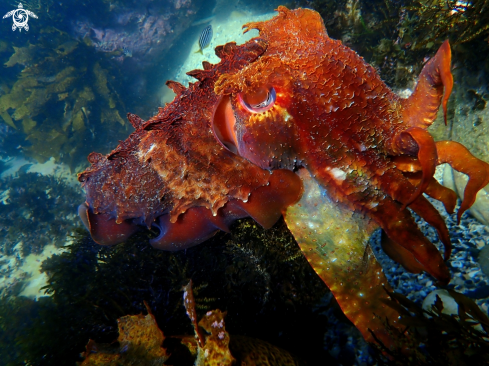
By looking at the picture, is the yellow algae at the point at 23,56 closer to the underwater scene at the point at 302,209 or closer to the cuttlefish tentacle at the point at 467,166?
the underwater scene at the point at 302,209

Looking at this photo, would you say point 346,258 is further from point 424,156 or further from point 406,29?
point 406,29

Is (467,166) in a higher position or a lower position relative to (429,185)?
higher

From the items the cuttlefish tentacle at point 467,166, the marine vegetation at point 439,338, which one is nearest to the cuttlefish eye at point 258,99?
the cuttlefish tentacle at point 467,166

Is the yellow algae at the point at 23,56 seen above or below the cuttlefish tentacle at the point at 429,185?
above

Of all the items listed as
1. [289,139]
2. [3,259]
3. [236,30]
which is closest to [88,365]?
[289,139]

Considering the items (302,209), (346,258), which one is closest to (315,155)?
(302,209)

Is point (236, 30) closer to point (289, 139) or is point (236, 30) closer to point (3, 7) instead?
point (289, 139)

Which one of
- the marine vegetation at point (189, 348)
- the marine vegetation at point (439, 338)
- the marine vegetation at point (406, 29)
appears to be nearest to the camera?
the marine vegetation at point (439, 338)

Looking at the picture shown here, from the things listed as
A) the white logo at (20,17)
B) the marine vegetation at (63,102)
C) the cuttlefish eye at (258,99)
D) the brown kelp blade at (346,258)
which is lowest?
the brown kelp blade at (346,258)
